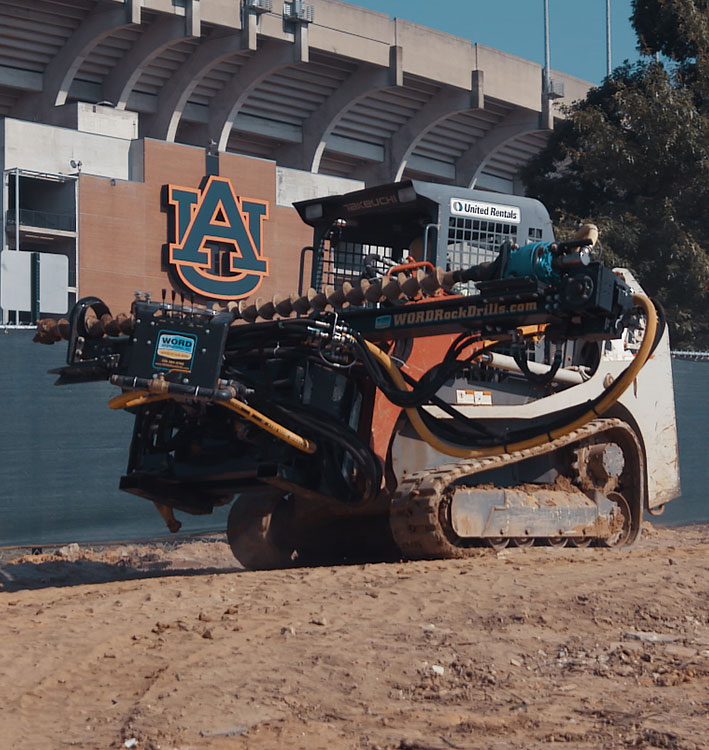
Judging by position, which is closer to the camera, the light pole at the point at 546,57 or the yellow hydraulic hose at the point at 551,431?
the yellow hydraulic hose at the point at 551,431

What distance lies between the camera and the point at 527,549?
9.41 meters

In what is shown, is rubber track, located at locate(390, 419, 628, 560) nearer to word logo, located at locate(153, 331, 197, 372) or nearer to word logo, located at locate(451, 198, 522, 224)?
word logo, located at locate(153, 331, 197, 372)

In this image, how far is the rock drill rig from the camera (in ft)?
26.5

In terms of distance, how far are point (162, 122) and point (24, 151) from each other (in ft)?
21.3

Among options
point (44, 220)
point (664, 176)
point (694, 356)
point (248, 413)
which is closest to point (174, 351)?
point (248, 413)

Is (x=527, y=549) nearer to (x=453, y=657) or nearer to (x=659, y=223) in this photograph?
(x=453, y=657)

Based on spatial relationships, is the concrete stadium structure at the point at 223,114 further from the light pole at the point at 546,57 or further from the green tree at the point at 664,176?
the green tree at the point at 664,176

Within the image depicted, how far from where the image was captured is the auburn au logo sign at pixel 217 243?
31.5m

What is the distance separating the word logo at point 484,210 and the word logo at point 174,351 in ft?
9.08

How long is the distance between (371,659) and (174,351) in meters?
2.86

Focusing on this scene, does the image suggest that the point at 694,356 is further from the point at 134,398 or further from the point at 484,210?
the point at 134,398

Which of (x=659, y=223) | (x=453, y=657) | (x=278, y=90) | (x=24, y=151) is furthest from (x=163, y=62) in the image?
(x=453, y=657)

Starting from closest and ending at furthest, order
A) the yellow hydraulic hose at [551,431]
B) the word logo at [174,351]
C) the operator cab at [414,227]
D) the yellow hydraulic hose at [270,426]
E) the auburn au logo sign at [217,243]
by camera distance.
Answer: the word logo at [174,351]
the yellow hydraulic hose at [270,426]
the yellow hydraulic hose at [551,431]
the operator cab at [414,227]
the auburn au logo sign at [217,243]

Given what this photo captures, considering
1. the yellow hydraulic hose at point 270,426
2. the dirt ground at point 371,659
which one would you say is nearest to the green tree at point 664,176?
the yellow hydraulic hose at point 270,426
